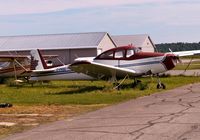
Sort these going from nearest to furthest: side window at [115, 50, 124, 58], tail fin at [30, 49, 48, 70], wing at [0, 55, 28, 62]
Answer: side window at [115, 50, 124, 58] → tail fin at [30, 49, 48, 70] → wing at [0, 55, 28, 62]

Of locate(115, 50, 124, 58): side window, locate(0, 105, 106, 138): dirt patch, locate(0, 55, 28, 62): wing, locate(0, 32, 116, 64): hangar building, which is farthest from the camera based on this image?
locate(0, 32, 116, 64): hangar building

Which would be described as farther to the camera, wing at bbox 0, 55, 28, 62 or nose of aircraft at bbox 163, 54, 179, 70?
wing at bbox 0, 55, 28, 62

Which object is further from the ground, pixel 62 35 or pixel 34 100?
pixel 62 35

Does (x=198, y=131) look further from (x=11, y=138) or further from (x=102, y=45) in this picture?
(x=102, y=45)

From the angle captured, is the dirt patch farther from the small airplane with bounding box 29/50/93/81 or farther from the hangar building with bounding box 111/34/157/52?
the hangar building with bounding box 111/34/157/52

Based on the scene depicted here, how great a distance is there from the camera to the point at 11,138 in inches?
403

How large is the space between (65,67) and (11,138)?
730 inches

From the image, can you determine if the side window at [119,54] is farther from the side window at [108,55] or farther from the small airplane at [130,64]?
the side window at [108,55]

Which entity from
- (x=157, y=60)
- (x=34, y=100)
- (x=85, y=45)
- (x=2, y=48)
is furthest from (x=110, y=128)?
(x=2, y=48)

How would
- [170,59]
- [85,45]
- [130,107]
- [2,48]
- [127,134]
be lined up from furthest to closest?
[2,48] → [85,45] → [170,59] → [130,107] → [127,134]

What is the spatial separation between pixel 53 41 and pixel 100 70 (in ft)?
139

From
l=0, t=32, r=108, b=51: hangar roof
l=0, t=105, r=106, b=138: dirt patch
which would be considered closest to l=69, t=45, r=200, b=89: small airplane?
l=0, t=105, r=106, b=138: dirt patch

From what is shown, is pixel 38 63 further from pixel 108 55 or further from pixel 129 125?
pixel 129 125

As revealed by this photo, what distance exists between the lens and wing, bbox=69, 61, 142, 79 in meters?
23.9
